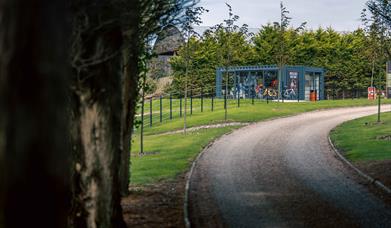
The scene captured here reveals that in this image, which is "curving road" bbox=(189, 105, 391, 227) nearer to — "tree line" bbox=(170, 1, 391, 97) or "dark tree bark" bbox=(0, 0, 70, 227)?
"dark tree bark" bbox=(0, 0, 70, 227)

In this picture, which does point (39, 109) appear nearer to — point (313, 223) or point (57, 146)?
point (57, 146)

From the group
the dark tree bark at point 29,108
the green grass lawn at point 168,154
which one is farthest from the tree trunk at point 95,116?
the green grass lawn at point 168,154

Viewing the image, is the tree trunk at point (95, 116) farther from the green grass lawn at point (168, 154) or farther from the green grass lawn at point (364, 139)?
the green grass lawn at point (364, 139)

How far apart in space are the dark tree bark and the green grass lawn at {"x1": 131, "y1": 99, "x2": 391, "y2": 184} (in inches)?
564

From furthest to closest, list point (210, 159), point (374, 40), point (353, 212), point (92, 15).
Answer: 1. point (374, 40)
2. point (210, 159)
3. point (353, 212)
4. point (92, 15)

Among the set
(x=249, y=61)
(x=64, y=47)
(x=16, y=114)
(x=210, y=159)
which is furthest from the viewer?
(x=249, y=61)

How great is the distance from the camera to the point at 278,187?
15023 millimetres

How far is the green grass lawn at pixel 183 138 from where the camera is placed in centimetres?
1822

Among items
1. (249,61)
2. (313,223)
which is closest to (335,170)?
(313,223)

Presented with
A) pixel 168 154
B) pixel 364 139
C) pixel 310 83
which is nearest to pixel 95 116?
pixel 168 154

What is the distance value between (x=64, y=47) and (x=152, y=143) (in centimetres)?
2393

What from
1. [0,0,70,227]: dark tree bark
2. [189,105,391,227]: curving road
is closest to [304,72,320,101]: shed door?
[189,105,391,227]: curving road

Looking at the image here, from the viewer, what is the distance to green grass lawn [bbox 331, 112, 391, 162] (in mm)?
19489

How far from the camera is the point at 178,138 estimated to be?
26.5 metres
